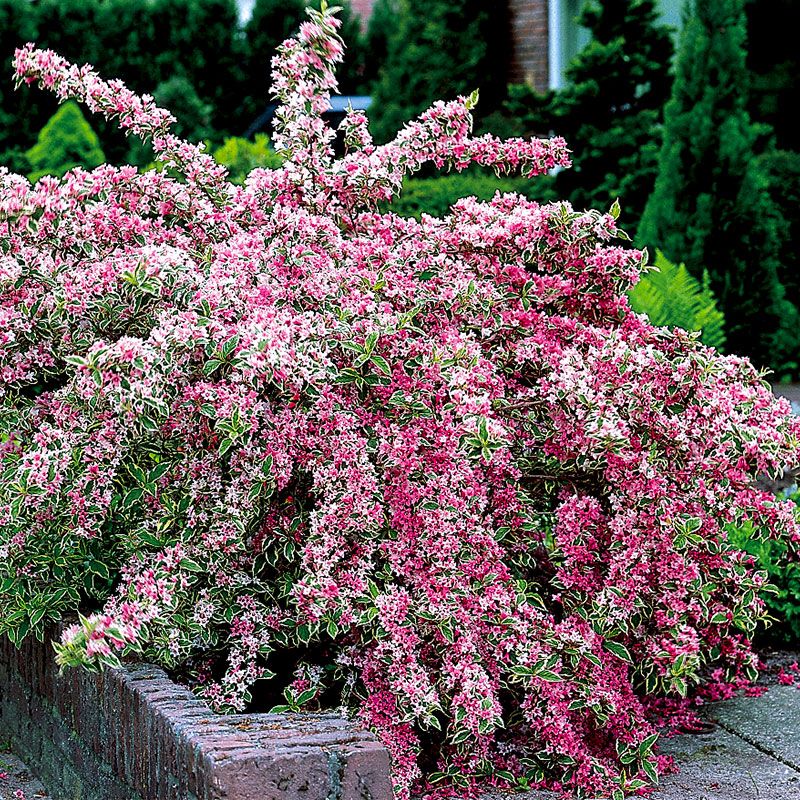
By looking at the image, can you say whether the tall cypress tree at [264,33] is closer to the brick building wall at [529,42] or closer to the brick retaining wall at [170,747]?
the brick building wall at [529,42]

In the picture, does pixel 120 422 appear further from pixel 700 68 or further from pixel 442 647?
pixel 700 68

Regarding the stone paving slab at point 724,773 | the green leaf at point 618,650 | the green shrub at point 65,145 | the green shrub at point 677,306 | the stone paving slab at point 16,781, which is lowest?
the stone paving slab at point 16,781

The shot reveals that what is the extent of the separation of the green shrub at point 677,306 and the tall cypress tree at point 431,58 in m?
4.20

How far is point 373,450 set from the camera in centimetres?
308

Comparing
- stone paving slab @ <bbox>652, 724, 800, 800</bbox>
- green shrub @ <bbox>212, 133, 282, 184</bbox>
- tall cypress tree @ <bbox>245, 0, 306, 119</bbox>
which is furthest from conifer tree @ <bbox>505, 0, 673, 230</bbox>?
stone paving slab @ <bbox>652, 724, 800, 800</bbox>

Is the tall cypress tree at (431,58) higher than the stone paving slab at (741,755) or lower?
higher

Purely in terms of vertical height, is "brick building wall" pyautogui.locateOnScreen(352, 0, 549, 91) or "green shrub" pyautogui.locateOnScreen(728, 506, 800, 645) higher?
"brick building wall" pyautogui.locateOnScreen(352, 0, 549, 91)

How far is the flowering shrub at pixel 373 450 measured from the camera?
2963mm

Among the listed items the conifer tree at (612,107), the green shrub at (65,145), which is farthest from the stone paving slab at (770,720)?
the green shrub at (65,145)

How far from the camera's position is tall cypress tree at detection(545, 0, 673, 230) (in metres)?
7.84

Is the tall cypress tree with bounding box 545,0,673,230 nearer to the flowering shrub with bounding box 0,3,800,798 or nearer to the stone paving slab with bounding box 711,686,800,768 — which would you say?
the flowering shrub with bounding box 0,3,800,798

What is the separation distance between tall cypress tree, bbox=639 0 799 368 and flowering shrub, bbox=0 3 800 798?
3214 millimetres

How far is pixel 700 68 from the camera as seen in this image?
6.79 metres

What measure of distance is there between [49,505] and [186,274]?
0.68 meters
